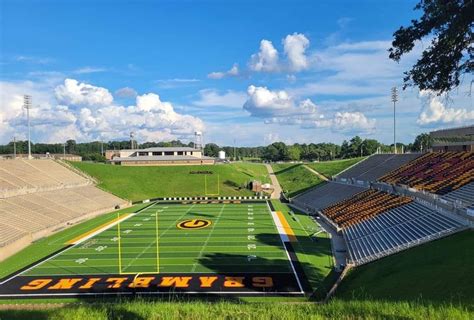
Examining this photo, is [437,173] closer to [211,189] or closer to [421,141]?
[211,189]

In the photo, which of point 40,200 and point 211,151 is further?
point 211,151

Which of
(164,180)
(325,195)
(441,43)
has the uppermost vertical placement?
(441,43)

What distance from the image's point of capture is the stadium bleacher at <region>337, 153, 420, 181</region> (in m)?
50.0

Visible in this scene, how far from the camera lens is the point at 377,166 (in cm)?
5609

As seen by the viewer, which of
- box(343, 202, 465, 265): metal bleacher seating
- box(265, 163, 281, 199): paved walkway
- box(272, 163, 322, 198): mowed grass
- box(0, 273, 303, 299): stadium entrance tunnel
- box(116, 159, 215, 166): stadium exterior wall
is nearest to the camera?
box(0, 273, 303, 299): stadium entrance tunnel

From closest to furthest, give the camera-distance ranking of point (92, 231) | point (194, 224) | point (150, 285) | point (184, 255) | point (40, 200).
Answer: point (150, 285) < point (184, 255) < point (92, 231) < point (194, 224) < point (40, 200)

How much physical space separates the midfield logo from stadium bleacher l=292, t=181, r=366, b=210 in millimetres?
14139

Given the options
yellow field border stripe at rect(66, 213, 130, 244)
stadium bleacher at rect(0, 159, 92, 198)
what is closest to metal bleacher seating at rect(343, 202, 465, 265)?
yellow field border stripe at rect(66, 213, 130, 244)

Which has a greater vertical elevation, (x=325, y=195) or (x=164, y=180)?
(x=164, y=180)

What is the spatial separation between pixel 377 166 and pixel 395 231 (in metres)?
32.6

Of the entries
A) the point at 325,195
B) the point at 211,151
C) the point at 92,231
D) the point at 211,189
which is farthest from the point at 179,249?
the point at 211,151

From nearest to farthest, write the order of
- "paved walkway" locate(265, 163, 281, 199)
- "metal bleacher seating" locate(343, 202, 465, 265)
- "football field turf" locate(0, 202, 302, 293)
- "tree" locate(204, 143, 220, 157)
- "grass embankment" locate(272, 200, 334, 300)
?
"grass embankment" locate(272, 200, 334, 300) → "football field turf" locate(0, 202, 302, 293) → "metal bleacher seating" locate(343, 202, 465, 265) → "paved walkway" locate(265, 163, 281, 199) → "tree" locate(204, 143, 220, 157)

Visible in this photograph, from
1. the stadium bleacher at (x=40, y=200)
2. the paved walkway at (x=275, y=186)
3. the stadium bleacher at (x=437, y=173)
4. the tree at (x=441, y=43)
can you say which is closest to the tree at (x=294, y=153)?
the paved walkway at (x=275, y=186)

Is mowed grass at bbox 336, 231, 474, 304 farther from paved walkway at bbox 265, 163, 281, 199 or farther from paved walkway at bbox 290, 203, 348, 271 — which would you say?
paved walkway at bbox 265, 163, 281, 199
